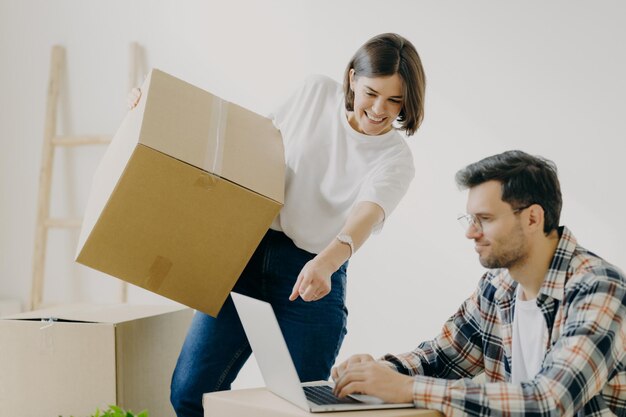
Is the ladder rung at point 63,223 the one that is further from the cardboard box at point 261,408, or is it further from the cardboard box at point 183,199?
the cardboard box at point 261,408

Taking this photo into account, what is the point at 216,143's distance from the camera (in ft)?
4.74

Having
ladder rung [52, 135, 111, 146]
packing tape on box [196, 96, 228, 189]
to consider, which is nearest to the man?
packing tape on box [196, 96, 228, 189]

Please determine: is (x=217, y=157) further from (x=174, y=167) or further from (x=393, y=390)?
(x=393, y=390)

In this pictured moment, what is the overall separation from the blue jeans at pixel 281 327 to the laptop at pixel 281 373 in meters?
0.26

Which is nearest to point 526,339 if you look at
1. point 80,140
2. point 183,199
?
point 183,199

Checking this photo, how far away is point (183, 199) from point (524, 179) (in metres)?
0.58

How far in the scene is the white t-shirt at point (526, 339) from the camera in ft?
4.32

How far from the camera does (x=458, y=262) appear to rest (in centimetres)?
249

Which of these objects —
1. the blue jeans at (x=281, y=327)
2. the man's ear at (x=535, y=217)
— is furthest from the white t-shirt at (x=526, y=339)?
the blue jeans at (x=281, y=327)

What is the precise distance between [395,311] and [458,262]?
0.27 metres

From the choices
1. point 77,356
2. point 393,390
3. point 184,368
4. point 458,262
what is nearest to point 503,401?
point 393,390

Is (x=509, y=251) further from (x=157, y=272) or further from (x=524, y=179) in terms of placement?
(x=157, y=272)

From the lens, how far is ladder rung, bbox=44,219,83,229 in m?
3.02

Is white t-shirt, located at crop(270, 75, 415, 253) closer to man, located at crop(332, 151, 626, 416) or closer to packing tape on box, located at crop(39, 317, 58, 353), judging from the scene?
man, located at crop(332, 151, 626, 416)
